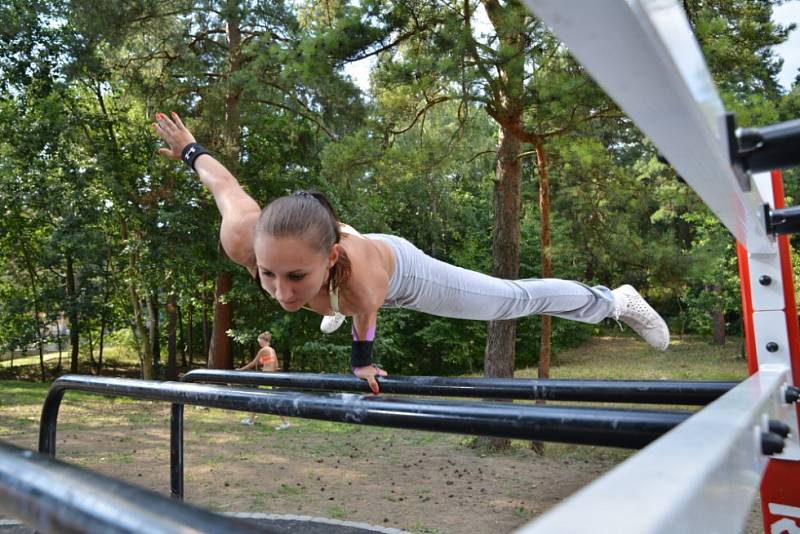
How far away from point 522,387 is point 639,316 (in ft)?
5.50

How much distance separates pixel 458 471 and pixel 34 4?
10336mm

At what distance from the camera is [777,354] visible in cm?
156

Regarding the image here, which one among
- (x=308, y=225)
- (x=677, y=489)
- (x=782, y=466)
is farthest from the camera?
(x=308, y=225)

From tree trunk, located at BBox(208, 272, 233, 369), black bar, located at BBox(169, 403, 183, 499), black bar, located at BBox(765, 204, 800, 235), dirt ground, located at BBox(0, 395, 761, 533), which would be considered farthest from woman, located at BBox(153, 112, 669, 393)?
tree trunk, located at BBox(208, 272, 233, 369)

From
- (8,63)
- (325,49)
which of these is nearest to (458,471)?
(325,49)

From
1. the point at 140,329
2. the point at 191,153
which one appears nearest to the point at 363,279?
the point at 191,153

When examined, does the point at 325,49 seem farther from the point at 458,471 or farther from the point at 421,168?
the point at 458,471

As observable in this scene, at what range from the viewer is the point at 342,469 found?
7.32m

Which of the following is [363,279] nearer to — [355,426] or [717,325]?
[355,426]

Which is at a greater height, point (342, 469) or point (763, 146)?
point (763, 146)

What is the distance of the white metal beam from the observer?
12.6 inches

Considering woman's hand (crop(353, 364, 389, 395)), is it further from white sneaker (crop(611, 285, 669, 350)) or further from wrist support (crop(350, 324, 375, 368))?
white sneaker (crop(611, 285, 669, 350))

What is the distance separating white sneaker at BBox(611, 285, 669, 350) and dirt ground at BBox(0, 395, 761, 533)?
2943mm

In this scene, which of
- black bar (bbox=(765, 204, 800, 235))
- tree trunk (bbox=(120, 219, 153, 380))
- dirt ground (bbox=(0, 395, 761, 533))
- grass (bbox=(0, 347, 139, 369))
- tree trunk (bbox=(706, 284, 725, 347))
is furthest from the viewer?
grass (bbox=(0, 347, 139, 369))
